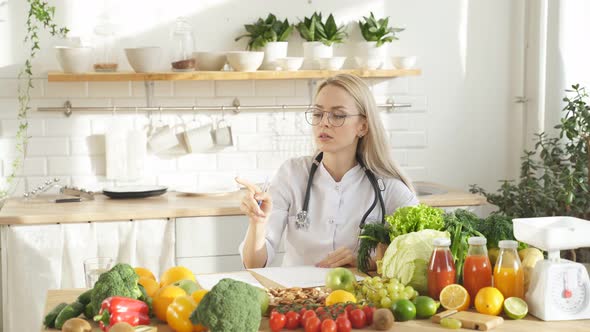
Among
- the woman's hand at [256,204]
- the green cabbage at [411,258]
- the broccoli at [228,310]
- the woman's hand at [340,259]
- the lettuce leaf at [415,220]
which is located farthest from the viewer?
the woman's hand at [340,259]

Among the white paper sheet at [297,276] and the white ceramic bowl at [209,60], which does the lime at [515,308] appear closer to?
the white paper sheet at [297,276]

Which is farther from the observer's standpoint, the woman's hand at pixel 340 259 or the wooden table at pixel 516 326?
the woman's hand at pixel 340 259

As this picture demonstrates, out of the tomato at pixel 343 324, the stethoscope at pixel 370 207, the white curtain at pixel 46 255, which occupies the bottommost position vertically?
the white curtain at pixel 46 255

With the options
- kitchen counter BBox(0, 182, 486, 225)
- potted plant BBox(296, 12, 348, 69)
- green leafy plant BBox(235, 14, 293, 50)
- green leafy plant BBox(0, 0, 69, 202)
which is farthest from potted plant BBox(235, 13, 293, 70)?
green leafy plant BBox(0, 0, 69, 202)

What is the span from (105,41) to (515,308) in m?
3.30

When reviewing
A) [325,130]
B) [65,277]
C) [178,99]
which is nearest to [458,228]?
→ [325,130]

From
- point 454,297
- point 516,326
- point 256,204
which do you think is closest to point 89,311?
point 256,204

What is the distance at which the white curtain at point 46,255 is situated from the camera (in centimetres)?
441

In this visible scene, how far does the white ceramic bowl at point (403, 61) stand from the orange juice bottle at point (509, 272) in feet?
9.21

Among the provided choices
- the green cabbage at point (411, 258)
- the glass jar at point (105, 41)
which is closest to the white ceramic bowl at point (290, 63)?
the glass jar at point (105, 41)

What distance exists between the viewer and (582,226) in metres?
2.56

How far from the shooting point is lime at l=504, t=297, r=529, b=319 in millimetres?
2537

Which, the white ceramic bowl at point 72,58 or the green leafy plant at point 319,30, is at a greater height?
the green leafy plant at point 319,30

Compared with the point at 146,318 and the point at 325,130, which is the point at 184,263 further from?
the point at 146,318
